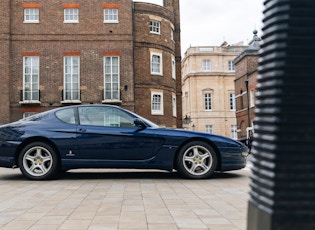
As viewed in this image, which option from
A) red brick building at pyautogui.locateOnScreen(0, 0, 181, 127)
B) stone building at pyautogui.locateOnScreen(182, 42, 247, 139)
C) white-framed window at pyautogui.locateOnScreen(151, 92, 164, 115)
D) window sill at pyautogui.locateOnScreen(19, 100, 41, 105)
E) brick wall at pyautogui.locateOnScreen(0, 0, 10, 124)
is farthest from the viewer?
stone building at pyautogui.locateOnScreen(182, 42, 247, 139)

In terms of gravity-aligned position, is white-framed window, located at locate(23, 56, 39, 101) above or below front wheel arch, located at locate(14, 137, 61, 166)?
above

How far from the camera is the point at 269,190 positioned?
3.86 feet

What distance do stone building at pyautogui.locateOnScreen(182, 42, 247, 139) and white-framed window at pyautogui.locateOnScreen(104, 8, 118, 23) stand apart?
37419 mm

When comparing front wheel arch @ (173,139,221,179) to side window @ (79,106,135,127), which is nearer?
front wheel arch @ (173,139,221,179)

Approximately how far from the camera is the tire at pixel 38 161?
6.82 meters

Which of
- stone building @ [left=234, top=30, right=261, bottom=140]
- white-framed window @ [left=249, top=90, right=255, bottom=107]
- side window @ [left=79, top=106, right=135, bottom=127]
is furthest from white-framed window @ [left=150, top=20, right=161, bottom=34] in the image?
side window @ [left=79, top=106, right=135, bottom=127]

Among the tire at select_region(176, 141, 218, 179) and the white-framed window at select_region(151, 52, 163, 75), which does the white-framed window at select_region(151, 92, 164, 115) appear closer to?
the white-framed window at select_region(151, 52, 163, 75)

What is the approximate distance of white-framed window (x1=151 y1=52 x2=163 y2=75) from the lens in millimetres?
27938

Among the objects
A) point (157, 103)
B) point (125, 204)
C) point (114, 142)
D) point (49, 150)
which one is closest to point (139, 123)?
point (114, 142)

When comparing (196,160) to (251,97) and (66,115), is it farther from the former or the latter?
(251,97)

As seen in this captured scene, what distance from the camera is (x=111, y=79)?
25.9m

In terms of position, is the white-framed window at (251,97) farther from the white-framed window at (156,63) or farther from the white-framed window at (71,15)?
the white-framed window at (71,15)

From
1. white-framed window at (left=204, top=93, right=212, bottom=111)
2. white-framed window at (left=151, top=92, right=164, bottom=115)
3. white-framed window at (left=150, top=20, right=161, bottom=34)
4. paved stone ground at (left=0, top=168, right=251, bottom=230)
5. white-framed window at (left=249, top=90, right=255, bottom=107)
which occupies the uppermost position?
white-framed window at (left=150, top=20, right=161, bottom=34)

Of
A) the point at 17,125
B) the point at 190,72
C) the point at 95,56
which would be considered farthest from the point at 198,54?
the point at 17,125
